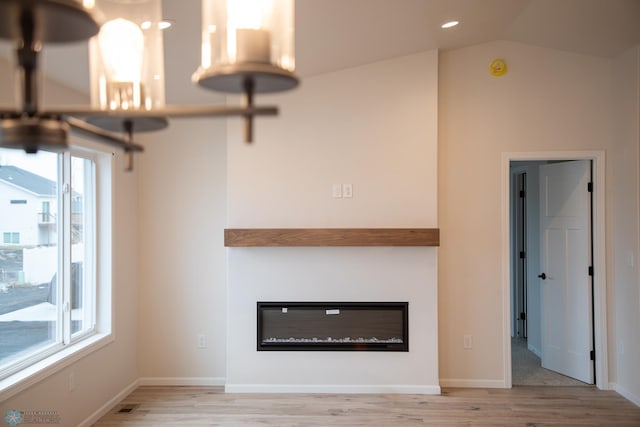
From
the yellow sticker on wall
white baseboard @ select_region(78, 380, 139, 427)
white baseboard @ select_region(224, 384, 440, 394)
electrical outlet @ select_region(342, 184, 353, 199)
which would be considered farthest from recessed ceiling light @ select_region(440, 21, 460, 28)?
white baseboard @ select_region(78, 380, 139, 427)

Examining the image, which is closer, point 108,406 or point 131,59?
point 131,59

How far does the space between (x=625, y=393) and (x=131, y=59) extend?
475 centimetres

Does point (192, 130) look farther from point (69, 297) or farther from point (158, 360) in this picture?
point (158, 360)

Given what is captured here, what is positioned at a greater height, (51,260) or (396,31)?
(396,31)

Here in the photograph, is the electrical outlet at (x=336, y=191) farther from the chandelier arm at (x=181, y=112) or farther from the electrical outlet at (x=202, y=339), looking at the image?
the chandelier arm at (x=181, y=112)

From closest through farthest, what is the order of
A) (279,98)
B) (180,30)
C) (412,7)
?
(180,30), (412,7), (279,98)

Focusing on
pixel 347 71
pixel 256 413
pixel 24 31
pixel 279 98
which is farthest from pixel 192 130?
pixel 24 31

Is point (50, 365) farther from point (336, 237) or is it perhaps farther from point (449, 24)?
point (449, 24)

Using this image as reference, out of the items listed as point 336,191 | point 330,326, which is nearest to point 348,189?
point 336,191

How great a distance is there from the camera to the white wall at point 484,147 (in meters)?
4.66

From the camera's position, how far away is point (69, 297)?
3.82 meters

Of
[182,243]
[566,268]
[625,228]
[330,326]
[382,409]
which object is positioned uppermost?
[625,228]

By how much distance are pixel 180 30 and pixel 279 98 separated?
1.48 m

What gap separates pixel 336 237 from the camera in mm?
4375
